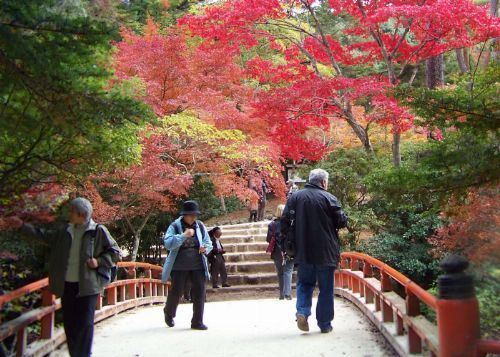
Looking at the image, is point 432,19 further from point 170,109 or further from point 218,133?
point 170,109

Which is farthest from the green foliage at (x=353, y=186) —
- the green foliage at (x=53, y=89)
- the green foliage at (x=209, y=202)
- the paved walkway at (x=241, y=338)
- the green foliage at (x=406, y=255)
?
the green foliage at (x=53, y=89)

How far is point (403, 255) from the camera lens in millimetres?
10789

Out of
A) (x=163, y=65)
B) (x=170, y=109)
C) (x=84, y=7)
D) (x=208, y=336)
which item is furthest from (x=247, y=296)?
(x=84, y=7)

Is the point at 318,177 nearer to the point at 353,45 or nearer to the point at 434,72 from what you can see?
the point at 353,45

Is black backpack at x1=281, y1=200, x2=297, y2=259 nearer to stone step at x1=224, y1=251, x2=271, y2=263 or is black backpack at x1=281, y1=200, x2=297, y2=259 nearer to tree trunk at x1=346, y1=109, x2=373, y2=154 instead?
tree trunk at x1=346, y1=109, x2=373, y2=154

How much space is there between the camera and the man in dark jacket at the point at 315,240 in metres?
5.24

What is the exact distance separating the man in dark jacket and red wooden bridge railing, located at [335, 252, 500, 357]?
21.7 inches

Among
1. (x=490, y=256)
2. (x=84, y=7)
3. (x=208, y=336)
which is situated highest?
(x=84, y=7)

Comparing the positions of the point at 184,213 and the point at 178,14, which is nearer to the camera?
the point at 184,213

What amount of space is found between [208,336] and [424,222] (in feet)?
22.0

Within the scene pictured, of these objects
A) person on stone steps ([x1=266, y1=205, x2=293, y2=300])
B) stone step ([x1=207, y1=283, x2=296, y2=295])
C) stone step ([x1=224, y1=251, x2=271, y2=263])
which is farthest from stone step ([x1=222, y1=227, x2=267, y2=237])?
person on stone steps ([x1=266, y1=205, x2=293, y2=300])

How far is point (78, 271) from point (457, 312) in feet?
9.12

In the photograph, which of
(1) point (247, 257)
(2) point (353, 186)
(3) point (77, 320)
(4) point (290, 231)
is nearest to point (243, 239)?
(1) point (247, 257)

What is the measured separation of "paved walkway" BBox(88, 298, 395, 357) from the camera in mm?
4949
